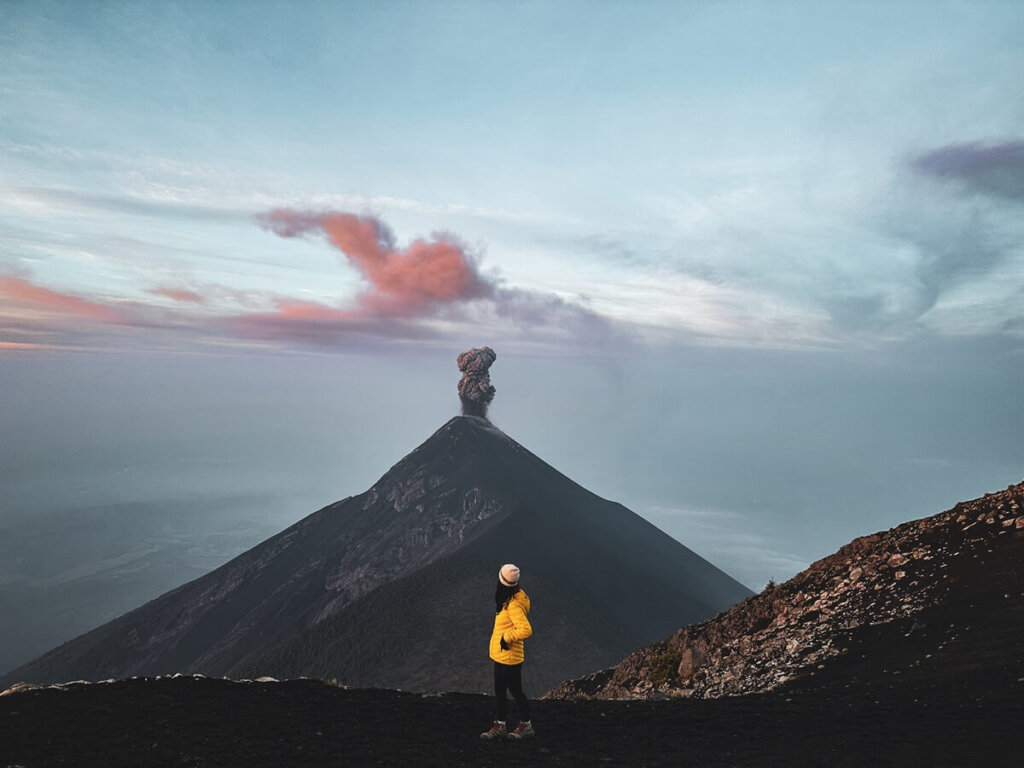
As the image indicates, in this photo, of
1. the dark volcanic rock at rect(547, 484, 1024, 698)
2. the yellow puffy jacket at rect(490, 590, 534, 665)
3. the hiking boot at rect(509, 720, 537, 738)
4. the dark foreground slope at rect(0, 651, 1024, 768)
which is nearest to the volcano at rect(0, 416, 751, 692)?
the dark volcanic rock at rect(547, 484, 1024, 698)

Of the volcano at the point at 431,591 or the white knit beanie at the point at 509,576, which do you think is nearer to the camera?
the white knit beanie at the point at 509,576

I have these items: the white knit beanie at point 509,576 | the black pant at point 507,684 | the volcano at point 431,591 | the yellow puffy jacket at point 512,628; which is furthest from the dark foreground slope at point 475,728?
the volcano at point 431,591

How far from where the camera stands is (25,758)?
1068cm

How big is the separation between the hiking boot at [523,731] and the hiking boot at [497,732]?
5.9 inches

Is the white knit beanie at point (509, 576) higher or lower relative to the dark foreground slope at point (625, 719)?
higher

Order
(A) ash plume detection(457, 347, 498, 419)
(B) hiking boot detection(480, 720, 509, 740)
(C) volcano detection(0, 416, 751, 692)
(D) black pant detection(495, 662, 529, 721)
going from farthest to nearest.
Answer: (A) ash plume detection(457, 347, 498, 419) < (C) volcano detection(0, 416, 751, 692) < (B) hiking boot detection(480, 720, 509, 740) < (D) black pant detection(495, 662, 529, 721)

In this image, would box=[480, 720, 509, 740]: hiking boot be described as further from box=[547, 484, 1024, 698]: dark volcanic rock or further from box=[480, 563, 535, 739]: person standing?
box=[547, 484, 1024, 698]: dark volcanic rock

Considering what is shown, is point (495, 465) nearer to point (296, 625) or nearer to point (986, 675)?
point (296, 625)

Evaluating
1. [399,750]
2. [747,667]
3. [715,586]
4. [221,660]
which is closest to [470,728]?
[399,750]

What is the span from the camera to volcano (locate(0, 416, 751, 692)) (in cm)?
7575

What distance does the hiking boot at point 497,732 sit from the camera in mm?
12531

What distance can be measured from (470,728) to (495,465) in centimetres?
12040

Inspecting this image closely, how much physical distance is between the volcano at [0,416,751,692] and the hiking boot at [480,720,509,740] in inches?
2245

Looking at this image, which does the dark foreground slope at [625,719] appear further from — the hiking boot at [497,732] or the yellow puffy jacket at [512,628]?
the yellow puffy jacket at [512,628]
